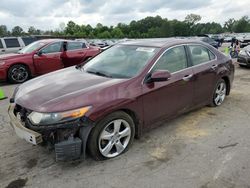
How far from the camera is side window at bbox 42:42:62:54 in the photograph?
9322 millimetres

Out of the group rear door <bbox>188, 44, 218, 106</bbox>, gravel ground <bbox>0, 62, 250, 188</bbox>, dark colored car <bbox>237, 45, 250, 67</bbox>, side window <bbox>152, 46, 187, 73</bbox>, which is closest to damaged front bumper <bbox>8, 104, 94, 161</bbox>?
gravel ground <bbox>0, 62, 250, 188</bbox>

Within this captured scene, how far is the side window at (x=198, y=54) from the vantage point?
189 inches

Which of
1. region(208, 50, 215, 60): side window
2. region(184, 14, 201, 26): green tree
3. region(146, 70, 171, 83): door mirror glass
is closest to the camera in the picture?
region(146, 70, 171, 83): door mirror glass

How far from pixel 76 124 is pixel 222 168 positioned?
1.89 metres

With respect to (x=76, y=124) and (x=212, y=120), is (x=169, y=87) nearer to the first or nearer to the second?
(x=212, y=120)

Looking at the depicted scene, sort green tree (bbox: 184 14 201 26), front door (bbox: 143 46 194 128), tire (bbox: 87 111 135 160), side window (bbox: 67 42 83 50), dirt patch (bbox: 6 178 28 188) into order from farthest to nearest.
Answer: green tree (bbox: 184 14 201 26) < side window (bbox: 67 42 83 50) < front door (bbox: 143 46 194 128) < tire (bbox: 87 111 135 160) < dirt patch (bbox: 6 178 28 188)

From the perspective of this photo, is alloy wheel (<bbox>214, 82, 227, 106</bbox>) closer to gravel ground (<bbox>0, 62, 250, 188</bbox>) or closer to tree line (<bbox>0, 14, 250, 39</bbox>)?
gravel ground (<bbox>0, 62, 250, 188</bbox>)

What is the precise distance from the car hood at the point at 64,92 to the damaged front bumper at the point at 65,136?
0.21m

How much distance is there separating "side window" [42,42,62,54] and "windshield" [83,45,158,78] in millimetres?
5082

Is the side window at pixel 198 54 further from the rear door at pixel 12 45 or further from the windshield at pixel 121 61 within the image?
the rear door at pixel 12 45

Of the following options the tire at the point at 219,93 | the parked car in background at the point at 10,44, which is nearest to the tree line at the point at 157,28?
the parked car in background at the point at 10,44

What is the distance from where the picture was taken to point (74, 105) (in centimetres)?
312

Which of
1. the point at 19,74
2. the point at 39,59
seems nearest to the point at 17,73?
the point at 19,74

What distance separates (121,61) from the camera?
4250mm
